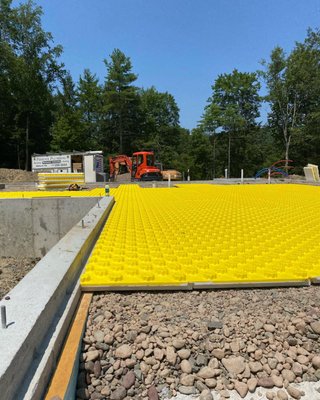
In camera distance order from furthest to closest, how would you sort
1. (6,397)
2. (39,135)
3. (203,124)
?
(203,124) < (39,135) < (6,397)

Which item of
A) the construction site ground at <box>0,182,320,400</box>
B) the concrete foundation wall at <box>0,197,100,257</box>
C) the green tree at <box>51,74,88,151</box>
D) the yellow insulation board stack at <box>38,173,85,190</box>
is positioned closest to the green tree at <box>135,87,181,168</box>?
the green tree at <box>51,74,88,151</box>

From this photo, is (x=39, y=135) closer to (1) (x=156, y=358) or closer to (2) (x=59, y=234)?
(2) (x=59, y=234)

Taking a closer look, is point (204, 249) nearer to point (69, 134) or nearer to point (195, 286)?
point (195, 286)

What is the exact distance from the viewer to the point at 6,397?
64.2 inches

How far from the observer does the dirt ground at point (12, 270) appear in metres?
8.18

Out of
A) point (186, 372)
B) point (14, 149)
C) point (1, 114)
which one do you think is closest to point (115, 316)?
point (186, 372)

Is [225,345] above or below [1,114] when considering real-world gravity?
below

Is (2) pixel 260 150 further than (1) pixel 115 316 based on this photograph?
Yes

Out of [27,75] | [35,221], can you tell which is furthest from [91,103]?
[35,221]

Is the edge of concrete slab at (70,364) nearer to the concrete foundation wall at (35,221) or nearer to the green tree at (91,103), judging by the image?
the concrete foundation wall at (35,221)

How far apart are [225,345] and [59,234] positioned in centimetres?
826

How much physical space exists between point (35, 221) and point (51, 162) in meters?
17.0

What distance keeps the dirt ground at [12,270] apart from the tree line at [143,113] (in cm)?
3598

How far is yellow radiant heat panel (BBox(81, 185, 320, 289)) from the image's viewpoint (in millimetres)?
3611
